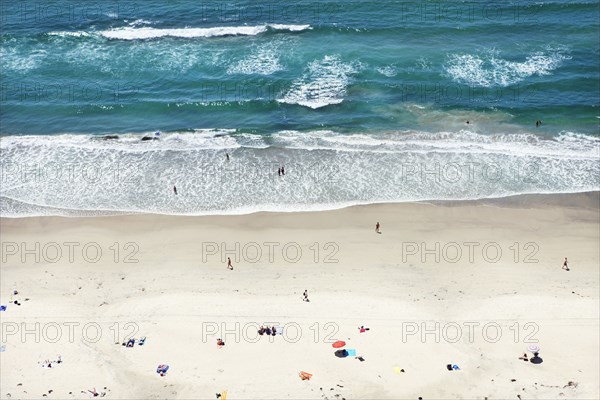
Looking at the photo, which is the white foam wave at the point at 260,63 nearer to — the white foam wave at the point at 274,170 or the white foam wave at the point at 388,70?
the white foam wave at the point at 274,170

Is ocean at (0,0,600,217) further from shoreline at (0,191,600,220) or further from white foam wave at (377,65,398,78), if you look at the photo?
shoreline at (0,191,600,220)

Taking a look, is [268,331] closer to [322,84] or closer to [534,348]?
[534,348]

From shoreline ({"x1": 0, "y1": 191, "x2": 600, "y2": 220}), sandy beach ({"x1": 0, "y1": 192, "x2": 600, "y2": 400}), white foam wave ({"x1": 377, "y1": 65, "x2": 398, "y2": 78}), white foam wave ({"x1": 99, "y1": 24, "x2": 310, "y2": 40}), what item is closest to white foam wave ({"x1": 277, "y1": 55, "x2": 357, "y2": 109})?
white foam wave ({"x1": 377, "y1": 65, "x2": 398, "y2": 78})

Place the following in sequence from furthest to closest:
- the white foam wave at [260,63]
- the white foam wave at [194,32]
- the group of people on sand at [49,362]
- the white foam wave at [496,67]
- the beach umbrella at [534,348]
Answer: the white foam wave at [194,32] < the white foam wave at [260,63] < the white foam wave at [496,67] < the beach umbrella at [534,348] < the group of people on sand at [49,362]

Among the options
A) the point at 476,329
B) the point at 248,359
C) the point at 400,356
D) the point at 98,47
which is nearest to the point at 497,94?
the point at 476,329

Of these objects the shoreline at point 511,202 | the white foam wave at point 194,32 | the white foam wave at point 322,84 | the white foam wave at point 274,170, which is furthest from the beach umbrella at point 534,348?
the white foam wave at point 194,32

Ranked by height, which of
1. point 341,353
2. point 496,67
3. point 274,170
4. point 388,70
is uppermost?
point 388,70

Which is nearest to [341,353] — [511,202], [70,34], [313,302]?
[313,302]
